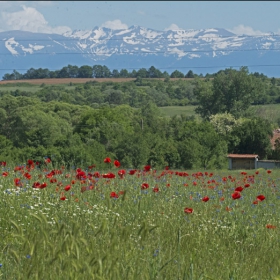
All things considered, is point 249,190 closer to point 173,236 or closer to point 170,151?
point 173,236

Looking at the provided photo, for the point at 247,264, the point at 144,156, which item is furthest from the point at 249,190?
the point at 144,156

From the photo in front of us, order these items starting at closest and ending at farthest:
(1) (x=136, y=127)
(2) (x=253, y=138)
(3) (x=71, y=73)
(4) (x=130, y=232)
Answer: (4) (x=130, y=232) < (2) (x=253, y=138) < (1) (x=136, y=127) < (3) (x=71, y=73)

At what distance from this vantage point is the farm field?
10.5ft

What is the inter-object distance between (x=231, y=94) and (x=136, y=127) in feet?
122

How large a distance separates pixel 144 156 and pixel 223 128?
3718 centimetres

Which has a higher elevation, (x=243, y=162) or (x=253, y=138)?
(x=253, y=138)

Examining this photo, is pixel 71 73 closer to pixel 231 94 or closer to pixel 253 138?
pixel 231 94

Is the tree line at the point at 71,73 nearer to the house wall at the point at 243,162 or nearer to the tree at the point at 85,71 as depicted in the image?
the tree at the point at 85,71

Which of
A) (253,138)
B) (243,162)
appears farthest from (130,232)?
A: (253,138)

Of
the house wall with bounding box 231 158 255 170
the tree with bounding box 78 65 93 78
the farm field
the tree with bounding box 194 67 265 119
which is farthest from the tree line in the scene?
the farm field

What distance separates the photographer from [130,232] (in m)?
4.26

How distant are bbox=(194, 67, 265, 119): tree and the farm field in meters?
100

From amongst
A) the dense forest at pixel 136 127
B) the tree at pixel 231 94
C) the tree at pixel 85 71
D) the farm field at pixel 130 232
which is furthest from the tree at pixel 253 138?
the tree at pixel 85 71

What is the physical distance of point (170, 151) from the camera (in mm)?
56812
